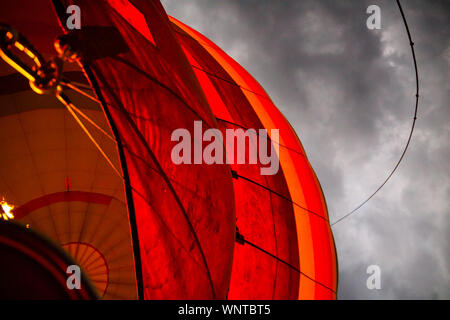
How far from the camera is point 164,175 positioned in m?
1.97

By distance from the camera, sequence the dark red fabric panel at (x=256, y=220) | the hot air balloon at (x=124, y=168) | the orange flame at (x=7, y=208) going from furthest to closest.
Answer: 1. the dark red fabric panel at (x=256, y=220)
2. the orange flame at (x=7, y=208)
3. the hot air balloon at (x=124, y=168)

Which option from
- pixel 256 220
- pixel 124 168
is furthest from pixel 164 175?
pixel 256 220

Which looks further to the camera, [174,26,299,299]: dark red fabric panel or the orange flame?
[174,26,299,299]: dark red fabric panel

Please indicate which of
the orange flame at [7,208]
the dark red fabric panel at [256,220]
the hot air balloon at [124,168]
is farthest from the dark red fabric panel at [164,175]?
the dark red fabric panel at [256,220]

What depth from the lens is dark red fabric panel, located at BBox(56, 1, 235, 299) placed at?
176 centimetres

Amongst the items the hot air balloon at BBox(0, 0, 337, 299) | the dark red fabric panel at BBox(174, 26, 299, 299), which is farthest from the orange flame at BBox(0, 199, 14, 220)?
the dark red fabric panel at BBox(174, 26, 299, 299)

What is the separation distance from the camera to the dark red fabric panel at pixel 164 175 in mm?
1763

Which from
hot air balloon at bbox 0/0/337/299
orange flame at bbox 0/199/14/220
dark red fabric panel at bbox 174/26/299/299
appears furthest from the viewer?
dark red fabric panel at bbox 174/26/299/299

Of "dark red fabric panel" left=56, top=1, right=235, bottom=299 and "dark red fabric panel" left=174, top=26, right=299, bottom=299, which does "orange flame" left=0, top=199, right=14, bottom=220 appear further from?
"dark red fabric panel" left=174, top=26, right=299, bottom=299

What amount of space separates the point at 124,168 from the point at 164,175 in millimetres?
341

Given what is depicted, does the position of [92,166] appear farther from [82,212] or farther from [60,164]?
[82,212]

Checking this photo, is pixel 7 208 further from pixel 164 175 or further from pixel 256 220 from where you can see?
pixel 256 220

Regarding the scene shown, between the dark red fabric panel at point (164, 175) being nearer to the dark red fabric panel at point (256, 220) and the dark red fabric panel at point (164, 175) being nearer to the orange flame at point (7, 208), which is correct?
the orange flame at point (7, 208)

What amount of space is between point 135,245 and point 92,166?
1682 mm
